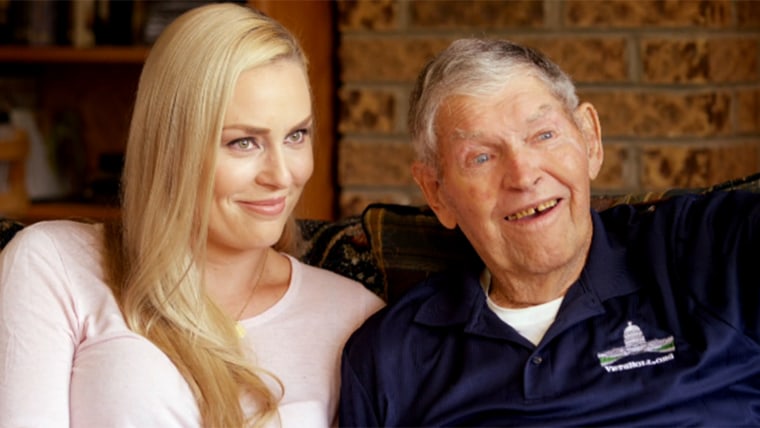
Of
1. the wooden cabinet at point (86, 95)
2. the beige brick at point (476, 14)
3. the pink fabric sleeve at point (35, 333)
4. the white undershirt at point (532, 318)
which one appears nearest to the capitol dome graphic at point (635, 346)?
the white undershirt at point (532, 318)

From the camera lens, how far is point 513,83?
1.66 m

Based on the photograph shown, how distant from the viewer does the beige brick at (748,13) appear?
2.66m

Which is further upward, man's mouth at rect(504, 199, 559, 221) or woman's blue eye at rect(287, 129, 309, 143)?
woman's blue eye at rect(287, 129, 309, 143)

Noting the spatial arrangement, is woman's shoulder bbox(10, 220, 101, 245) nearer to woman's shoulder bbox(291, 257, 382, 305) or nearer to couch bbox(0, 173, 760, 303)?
couch bbox(0, 173, 760, 303)

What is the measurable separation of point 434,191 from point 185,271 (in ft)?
1.34

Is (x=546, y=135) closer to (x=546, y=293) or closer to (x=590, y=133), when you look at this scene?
(x=590, y=133)

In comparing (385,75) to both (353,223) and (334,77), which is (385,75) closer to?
(334,77)

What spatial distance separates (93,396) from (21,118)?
7.37 ft

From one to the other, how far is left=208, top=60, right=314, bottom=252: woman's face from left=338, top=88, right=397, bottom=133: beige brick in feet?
3.66

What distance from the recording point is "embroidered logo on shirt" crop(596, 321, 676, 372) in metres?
1.56

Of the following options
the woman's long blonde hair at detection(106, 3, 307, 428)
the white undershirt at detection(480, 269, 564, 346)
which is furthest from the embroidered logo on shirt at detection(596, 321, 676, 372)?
the woman's long blonde hair at detection(106, 3, 307, 428)

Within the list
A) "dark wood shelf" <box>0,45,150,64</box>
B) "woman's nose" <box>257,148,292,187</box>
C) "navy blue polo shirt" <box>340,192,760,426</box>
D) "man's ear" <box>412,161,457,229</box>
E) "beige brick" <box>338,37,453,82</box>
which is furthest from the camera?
"dark wood shelf" <box>0,45,150,64</box>

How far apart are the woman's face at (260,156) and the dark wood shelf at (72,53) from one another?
177 cm

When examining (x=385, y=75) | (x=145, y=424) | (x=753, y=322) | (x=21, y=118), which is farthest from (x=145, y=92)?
(x=21, y=118)
